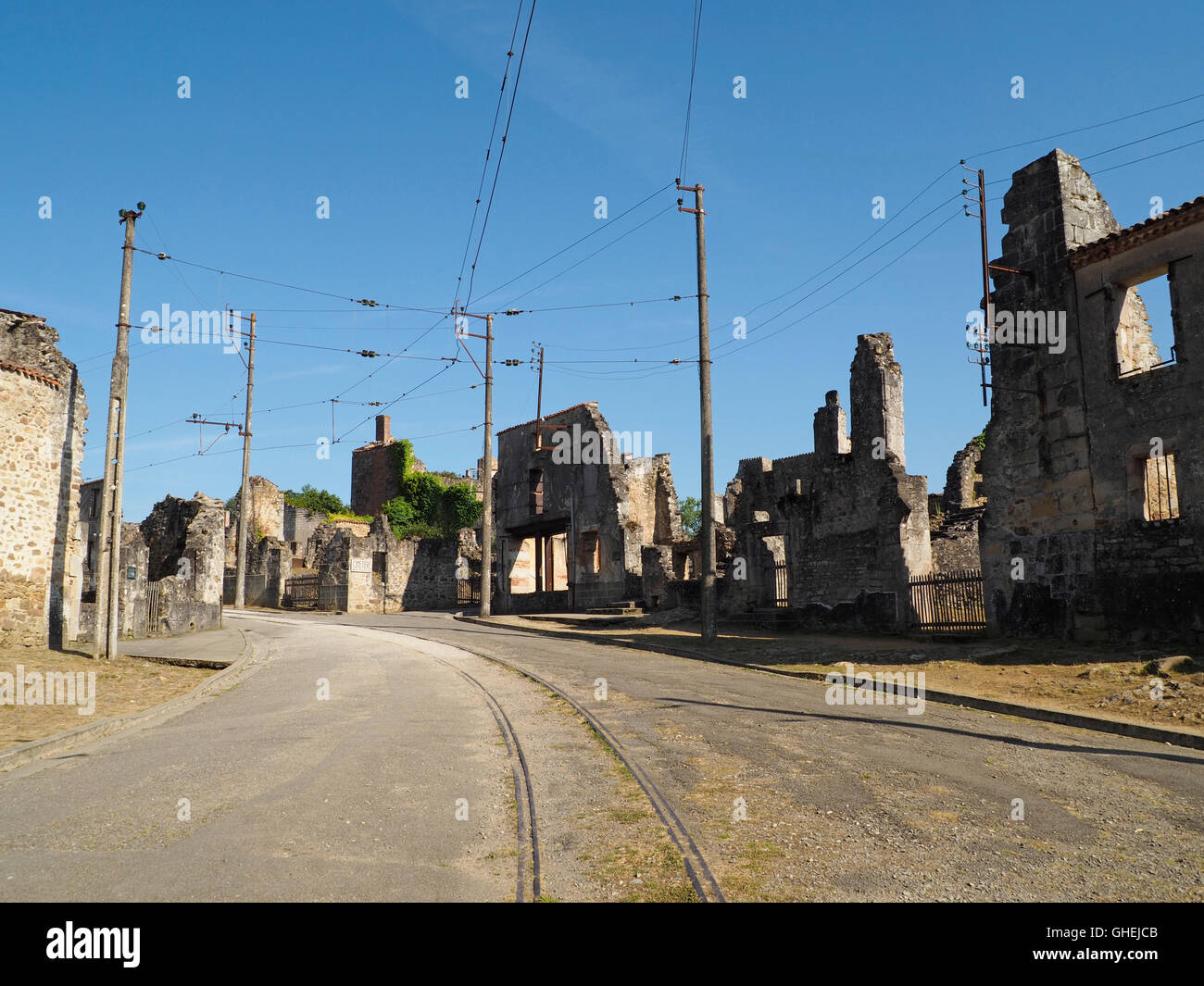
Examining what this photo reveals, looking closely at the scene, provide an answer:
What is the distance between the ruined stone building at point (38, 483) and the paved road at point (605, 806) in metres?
7.92

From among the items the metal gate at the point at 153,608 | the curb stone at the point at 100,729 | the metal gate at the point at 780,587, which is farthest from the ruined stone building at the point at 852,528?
the metal gate at the point at 153,608

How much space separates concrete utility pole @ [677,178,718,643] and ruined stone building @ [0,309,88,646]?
1450 centimetres

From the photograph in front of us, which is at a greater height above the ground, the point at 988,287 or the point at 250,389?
the point at 250,389

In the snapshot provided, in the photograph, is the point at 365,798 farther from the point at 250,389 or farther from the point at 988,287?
the point at 250,389

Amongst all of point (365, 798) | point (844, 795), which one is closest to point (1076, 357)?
point (844, 795)

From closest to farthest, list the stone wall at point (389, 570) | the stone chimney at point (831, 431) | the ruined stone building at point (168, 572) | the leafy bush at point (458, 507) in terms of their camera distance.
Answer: the ruined stone building at point (168, 572) < the stone chimney at point (831, 431) < the stone wall at point (389, 570) < the leafy bush at point (458, 507)

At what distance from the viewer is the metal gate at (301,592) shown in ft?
144

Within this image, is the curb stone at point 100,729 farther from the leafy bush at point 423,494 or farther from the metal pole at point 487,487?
the leafy bush at point 423,494

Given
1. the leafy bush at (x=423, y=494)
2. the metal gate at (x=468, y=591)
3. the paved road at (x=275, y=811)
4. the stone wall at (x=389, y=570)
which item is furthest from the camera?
the leafy bush at (x=423, y=494)

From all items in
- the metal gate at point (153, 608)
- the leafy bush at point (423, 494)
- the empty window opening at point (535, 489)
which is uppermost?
the leafy bush at point (423, 494)

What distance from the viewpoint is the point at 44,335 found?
19.1 meters

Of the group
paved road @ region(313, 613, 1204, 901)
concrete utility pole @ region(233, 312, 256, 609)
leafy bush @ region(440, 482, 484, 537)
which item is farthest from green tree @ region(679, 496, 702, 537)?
paved road @ region(313, 613, 1204, 901)

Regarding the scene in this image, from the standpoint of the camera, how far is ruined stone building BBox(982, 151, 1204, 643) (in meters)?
15.2

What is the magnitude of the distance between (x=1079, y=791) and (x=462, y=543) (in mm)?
40843
